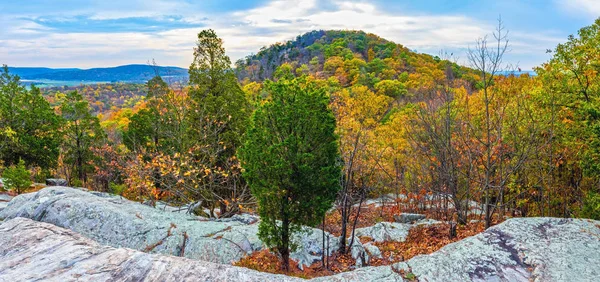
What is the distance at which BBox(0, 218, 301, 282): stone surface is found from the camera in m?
6.14

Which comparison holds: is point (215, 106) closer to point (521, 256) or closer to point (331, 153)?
point (331, 153)

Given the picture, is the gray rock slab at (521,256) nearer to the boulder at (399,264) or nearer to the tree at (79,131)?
the boulder at (399,264)

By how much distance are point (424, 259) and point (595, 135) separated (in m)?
7.76

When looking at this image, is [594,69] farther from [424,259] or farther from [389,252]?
[424,259]

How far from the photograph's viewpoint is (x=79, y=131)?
102 ft

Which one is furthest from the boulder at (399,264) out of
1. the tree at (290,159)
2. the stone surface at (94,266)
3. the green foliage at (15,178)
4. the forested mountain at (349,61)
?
the forested mountain at (349,61)

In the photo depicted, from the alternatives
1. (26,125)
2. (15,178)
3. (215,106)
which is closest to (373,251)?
(215,106)

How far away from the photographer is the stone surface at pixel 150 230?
1050cm

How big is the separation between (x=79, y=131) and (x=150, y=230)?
2552cm

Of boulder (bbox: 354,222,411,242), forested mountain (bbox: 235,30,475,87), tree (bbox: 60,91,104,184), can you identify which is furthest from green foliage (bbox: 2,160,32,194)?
forested mountain (bbox: 235,30,475,87)

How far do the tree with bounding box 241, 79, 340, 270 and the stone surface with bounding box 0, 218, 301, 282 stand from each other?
9.91ft

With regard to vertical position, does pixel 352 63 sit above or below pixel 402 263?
above

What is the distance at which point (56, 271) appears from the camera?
622cm

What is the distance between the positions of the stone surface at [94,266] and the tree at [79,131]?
25.7 m
